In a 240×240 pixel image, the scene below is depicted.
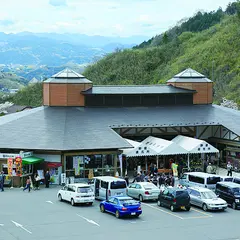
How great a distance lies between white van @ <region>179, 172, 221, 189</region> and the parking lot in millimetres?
3388

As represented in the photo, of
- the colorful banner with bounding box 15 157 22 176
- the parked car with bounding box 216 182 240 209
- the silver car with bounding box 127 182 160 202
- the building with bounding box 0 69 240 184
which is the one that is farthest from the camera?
the building with bounding box 0 69 240 184

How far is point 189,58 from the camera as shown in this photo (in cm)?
10169

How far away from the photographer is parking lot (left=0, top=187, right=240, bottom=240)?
23.6 m

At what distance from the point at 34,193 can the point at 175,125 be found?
46.5 feet

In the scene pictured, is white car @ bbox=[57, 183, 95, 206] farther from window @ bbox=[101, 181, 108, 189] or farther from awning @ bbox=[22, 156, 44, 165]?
awning @ bbox=[22, 156, 44, 165]

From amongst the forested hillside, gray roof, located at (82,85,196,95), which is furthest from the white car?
the forested hillside

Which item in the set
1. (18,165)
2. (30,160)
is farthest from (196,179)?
(18,165)

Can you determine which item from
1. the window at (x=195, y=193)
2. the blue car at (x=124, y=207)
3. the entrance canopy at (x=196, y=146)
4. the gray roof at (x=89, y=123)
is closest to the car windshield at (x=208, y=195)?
the window at (x=195, y=193)

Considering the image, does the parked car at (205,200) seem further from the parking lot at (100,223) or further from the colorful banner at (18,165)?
the colorful banner at (18,165)

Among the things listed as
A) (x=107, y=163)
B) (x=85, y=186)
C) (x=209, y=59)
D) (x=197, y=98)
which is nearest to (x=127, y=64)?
(x=209, y=59)

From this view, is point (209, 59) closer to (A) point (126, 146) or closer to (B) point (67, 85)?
(B) point (67, 85)

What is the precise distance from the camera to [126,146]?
3734cm

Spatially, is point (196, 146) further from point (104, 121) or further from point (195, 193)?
point (195, 193)

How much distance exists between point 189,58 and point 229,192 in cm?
7367
